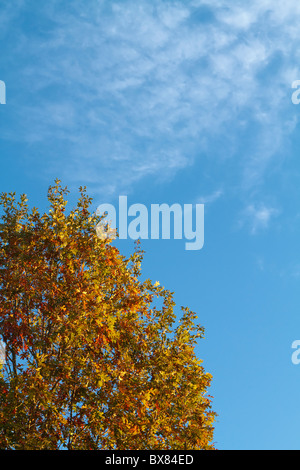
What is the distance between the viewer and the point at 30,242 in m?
22.0

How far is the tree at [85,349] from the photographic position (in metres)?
19.2

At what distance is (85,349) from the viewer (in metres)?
20.5

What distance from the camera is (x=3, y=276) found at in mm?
21922

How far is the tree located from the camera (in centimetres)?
1923

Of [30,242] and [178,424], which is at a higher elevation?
[30,242]
